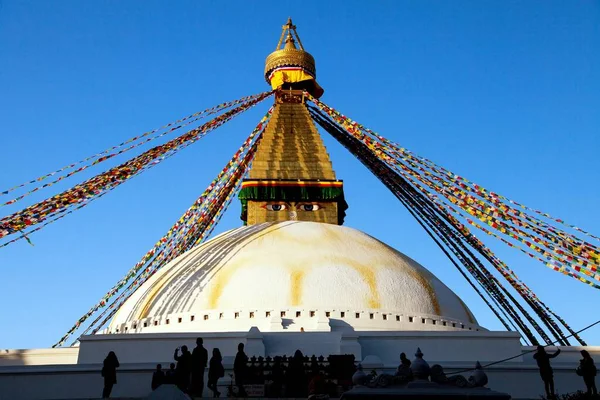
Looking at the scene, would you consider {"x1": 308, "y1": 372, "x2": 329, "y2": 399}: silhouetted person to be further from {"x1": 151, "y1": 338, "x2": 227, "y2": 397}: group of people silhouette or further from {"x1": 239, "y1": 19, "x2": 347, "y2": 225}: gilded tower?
{"x1": 239, "y1": 19, "x2": 347, "y2": 225}: gilded tower

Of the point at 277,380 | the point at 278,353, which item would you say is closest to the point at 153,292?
the point at 278,353

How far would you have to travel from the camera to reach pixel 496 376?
9461 mm

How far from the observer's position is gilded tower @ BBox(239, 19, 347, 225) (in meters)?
15.7

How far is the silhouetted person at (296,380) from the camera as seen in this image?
776 centimetres

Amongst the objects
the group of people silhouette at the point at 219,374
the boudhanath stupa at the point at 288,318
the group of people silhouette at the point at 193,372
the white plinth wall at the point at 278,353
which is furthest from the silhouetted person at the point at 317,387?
the white plinth wall at the point at 278,353

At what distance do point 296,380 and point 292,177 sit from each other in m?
8.47

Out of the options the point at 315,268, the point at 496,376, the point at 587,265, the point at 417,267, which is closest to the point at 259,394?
the point at 496,376

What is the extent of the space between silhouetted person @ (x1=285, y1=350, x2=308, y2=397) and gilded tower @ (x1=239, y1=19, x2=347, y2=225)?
785cm

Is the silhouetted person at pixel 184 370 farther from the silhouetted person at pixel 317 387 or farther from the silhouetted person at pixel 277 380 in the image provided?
the silhouetted person at pixel 317 387

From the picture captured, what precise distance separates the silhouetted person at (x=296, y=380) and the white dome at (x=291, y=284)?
3.51 m

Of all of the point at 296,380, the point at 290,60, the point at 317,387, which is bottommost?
the point at 317,387

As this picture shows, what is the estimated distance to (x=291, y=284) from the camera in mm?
11820

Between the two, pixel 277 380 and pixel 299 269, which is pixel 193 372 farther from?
pixel 299 269

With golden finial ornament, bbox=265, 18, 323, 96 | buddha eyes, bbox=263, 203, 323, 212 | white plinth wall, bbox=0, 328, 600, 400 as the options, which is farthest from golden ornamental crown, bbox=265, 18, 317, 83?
white plinth wall, bbox=0, 328, 600, 400
